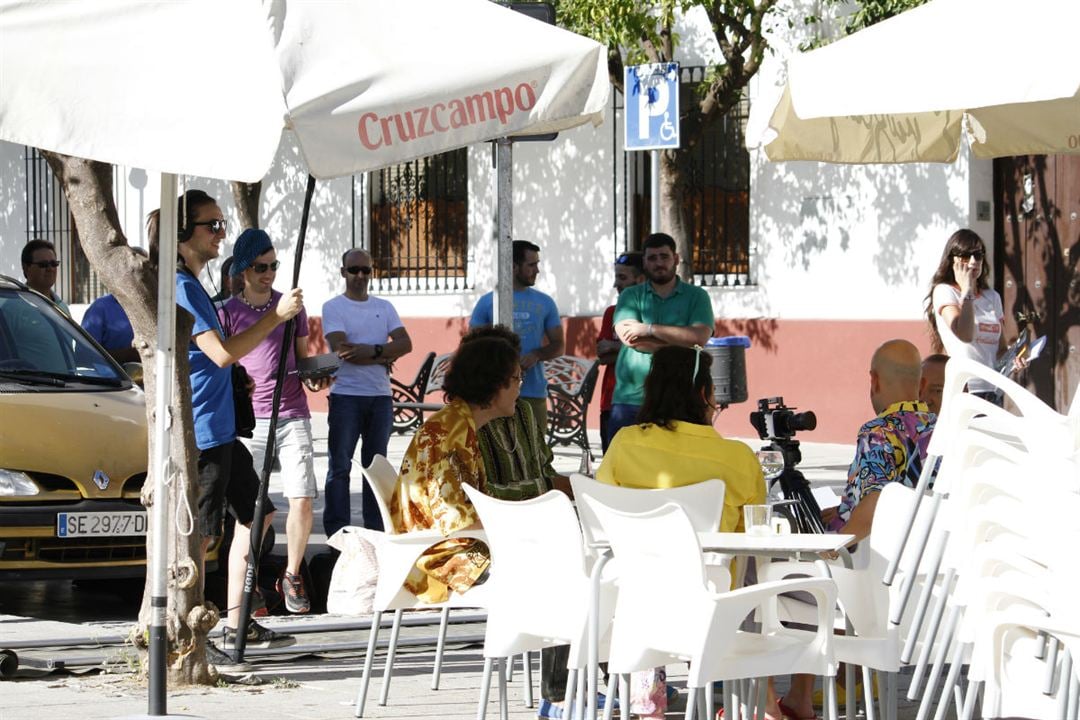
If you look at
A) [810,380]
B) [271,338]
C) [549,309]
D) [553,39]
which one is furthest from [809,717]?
[810,380]

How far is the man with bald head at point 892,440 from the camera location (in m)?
6.55

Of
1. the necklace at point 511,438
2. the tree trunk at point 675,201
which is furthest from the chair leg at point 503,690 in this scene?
the tree trunk at point 675,201

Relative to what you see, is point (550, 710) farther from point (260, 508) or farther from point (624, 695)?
point (260, 508)

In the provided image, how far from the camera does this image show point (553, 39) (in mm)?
6496

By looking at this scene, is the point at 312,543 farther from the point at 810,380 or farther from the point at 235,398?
Result: the point at 810,380

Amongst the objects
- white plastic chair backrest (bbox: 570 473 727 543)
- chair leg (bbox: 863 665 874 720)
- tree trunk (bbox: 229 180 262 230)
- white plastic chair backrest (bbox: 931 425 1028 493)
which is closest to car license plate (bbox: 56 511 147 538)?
white plastic chair backrest (bbox: 570 473 727 543)

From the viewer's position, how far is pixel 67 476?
30.2 ft

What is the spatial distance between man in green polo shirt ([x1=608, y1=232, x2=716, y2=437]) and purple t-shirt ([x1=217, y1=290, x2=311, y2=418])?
1771 millimetres

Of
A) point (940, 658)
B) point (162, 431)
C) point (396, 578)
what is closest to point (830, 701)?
point (940, 658)

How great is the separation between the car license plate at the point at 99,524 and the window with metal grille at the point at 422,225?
11.8 metres

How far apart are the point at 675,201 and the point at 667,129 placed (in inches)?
264

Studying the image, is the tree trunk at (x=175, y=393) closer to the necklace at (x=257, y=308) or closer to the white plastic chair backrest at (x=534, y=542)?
the white plastic chair backrest at (x=534, y=542)

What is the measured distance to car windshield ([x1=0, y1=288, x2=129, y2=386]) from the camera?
10008 millimetres

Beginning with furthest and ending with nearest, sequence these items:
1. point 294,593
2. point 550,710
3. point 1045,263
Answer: point 1045,263 → point 294,593 → point 550,710
